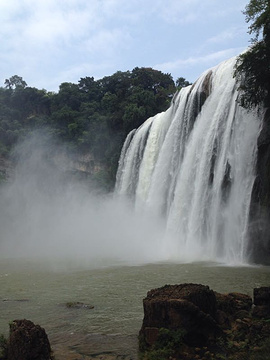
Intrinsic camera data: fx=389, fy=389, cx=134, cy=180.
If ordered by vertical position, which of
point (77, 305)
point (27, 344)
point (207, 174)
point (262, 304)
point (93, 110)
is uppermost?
→ point (93, 110)

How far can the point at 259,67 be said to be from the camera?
1318 cm

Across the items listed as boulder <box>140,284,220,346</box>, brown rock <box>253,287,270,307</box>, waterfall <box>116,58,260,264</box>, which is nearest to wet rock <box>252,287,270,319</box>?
brown rock <box>253,287,270,307</box>

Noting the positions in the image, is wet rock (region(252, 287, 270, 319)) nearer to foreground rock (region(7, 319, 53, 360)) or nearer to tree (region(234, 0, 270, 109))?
foreground rock (region(7, 319, 53, 360))

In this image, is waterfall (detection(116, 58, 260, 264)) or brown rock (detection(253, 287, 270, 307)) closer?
brown rock (detection(253, 287, 270, 307))

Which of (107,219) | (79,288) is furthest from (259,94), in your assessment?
(107,219)

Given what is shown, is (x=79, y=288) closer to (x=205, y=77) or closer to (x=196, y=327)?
(x=196, y=327)

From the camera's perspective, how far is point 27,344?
439cm

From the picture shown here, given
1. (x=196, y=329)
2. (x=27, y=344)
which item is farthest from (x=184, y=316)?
(x=27, y=344)

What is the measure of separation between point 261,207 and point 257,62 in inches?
194

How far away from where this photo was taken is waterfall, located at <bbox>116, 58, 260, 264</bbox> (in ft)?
47.0

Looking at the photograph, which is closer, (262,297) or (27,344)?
(27,344)

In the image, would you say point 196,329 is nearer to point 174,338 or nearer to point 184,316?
point 184,316

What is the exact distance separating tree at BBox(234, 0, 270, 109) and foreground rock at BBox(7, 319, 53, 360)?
11.3m

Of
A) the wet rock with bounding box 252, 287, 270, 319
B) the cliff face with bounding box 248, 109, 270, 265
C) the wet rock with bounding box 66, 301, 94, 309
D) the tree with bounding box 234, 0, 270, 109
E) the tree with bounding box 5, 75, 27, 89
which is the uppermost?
the tree with bounding box 5, 75, 27, 89
